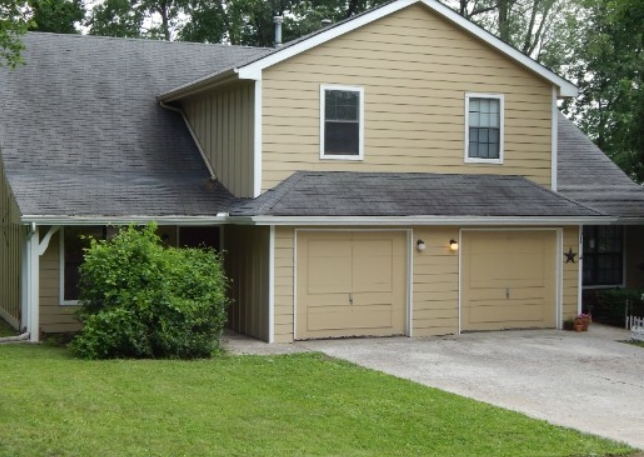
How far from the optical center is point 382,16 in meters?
17.6

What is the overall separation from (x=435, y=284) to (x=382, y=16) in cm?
493

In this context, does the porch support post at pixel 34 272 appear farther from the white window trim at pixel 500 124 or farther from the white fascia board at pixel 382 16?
the white window trim at pixel 500 124

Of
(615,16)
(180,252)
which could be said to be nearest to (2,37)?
(180,252)

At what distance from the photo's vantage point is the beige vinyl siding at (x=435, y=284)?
17328 mm

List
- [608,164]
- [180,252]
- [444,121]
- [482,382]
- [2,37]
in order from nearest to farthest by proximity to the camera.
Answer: [2,37] → [482,382] → [180,252] → [444,121] → [608,164]

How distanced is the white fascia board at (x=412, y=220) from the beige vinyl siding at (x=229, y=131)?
1.28 m

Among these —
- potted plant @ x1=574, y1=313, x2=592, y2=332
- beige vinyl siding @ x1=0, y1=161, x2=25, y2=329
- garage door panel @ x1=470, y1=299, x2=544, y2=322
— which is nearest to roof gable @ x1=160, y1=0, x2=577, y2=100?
beige vinyl siding @ x1=0, y1=161, x2=25, y2=329

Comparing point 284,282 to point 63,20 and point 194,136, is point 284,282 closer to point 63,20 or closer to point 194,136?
point 194,136

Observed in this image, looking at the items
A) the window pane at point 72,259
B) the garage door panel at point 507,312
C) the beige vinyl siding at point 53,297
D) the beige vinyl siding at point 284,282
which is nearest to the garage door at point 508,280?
the garage door panel at point 507,312

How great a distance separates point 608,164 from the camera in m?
22.7

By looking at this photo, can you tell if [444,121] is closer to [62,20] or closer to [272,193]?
[272,193]

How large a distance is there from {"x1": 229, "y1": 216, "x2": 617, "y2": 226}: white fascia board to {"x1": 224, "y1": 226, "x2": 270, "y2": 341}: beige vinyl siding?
535 millimetres

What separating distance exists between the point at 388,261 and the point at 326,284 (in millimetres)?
1255

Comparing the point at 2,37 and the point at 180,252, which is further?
the point at 180,252
